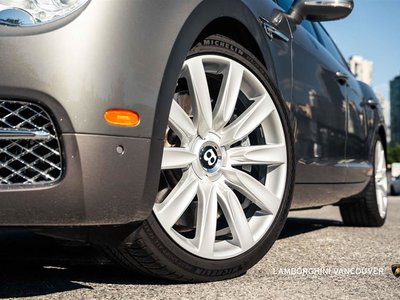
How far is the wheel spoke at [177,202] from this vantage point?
229 centimetres

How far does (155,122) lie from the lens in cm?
209

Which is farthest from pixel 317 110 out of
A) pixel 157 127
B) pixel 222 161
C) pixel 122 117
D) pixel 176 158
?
pixel 122 117

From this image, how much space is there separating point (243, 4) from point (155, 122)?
88cm

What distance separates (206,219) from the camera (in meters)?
2.46

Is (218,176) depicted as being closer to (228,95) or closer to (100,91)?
(228,95)

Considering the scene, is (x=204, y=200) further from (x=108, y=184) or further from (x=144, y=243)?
(x=108, y=184)

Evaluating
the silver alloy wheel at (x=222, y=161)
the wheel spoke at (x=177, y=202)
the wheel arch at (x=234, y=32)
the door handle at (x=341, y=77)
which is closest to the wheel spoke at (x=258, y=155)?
the silver alloy wheel at (x=222, y=161)

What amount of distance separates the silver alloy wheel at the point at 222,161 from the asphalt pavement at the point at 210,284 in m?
0.19

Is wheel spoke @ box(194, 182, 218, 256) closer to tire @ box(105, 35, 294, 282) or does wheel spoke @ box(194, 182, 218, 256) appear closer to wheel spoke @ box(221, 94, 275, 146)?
tire @ box(105, 35, 294, 282)

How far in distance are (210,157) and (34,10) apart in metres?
0.89

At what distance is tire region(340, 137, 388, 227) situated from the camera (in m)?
5.21

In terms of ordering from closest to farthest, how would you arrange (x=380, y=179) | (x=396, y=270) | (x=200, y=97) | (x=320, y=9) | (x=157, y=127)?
(x=157, y=127), (x=200, y=97), (x=396, y=270), (x=320, y=9), (x=380, y=179)

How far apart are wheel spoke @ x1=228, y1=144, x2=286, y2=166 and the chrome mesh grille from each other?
88cm

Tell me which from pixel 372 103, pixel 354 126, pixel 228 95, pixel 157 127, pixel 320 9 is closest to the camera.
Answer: pixel 157 127
